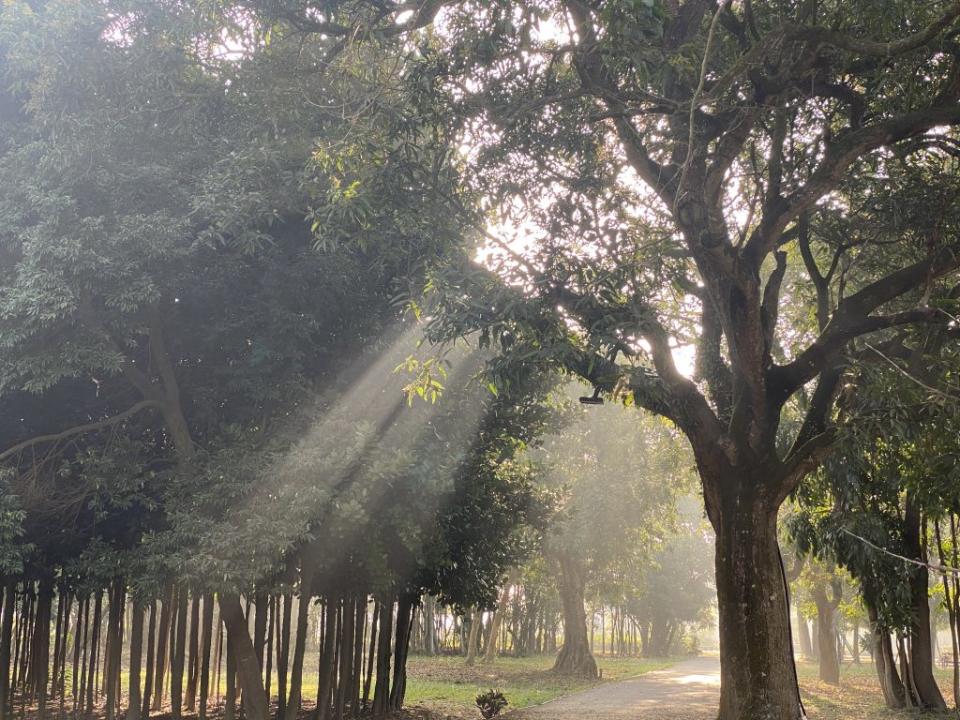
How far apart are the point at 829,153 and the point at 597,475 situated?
686 inches

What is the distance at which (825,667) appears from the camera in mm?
24656

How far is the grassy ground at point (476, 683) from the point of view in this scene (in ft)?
55.8

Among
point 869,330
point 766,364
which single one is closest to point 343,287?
point 766,364

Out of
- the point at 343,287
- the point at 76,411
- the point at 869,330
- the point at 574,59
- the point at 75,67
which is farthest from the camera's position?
the point at 76,411

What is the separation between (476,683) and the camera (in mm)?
22297

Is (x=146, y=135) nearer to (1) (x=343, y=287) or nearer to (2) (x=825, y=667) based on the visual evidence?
(1) (x=343, y=287)

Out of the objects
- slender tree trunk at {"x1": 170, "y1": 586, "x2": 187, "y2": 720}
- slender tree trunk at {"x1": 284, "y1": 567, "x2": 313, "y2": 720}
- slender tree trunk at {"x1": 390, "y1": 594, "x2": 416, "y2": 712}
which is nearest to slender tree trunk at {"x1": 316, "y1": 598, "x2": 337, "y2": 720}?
slender tree trunk at {"x1": 284, "y1": 567, "x2": 313, "y2": 720}

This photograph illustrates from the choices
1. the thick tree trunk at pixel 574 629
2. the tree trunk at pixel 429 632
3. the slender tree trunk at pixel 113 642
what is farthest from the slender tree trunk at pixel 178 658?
the tree trunk at pixel 429 632

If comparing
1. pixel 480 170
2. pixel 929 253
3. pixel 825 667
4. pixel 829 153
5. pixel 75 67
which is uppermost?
pixel 75 67

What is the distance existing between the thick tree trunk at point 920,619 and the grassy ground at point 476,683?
7.46 meters

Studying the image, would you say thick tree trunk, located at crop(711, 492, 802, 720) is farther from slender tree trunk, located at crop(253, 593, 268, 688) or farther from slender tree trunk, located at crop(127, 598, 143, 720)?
slender tree trunk, located at crop(127, 598, 143, 720)

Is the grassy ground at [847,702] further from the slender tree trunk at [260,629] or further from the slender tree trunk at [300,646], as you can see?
the slender tree trunk at [260,629]

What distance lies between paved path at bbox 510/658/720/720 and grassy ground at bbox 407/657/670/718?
869 millimetres

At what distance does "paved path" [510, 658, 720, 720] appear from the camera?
1379 cm
